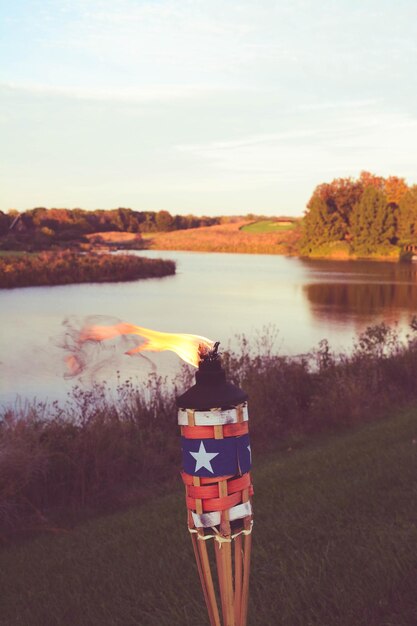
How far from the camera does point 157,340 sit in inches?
101

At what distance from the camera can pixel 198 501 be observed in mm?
2080

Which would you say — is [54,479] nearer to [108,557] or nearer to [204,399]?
[108,557]

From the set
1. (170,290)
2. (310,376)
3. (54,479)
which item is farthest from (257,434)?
(170,290)

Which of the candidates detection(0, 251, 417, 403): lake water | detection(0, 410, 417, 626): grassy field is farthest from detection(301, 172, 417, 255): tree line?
detection(0, 410, 417, 626): grassy field

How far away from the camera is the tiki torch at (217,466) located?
6.63ft

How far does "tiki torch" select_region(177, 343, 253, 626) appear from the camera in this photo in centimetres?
202

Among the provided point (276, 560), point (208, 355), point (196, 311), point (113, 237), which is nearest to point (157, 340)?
point (208, 355)

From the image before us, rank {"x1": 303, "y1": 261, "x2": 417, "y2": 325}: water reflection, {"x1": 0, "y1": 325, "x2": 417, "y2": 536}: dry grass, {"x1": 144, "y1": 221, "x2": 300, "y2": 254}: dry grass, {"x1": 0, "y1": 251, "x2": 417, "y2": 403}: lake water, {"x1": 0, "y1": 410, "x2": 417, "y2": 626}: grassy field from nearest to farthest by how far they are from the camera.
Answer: {"x1": 0, "y1": 410, "x2": 417, "y2": 626}: grassy field, {"x1": 0, "y1": 325, "x2": 417, "y2": 536}: dry grass, {"x1": 0, "y1": 251, "x2": 417, "y2": 403}: lake water, {"x1": 303, "y1": 261, "x2": 417, "y2": 325}: water reflection, {"x1": 144, "y1": 221, "x2": 300, "y2": 254}: dry grass

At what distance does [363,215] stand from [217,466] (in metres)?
76.6

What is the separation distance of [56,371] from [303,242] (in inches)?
2873

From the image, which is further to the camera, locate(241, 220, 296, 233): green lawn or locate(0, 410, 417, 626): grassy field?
locate(241, 220, 296, 233): green lawn

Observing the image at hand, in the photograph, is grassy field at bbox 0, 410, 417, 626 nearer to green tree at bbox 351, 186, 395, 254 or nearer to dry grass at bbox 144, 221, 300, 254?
green tree at bbox 351, 186, 395, 254

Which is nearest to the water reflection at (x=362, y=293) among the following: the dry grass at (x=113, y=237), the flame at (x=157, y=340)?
the dry grass at (x=113, y=237)

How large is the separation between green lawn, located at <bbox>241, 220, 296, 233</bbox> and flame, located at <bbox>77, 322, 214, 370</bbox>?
328ft
